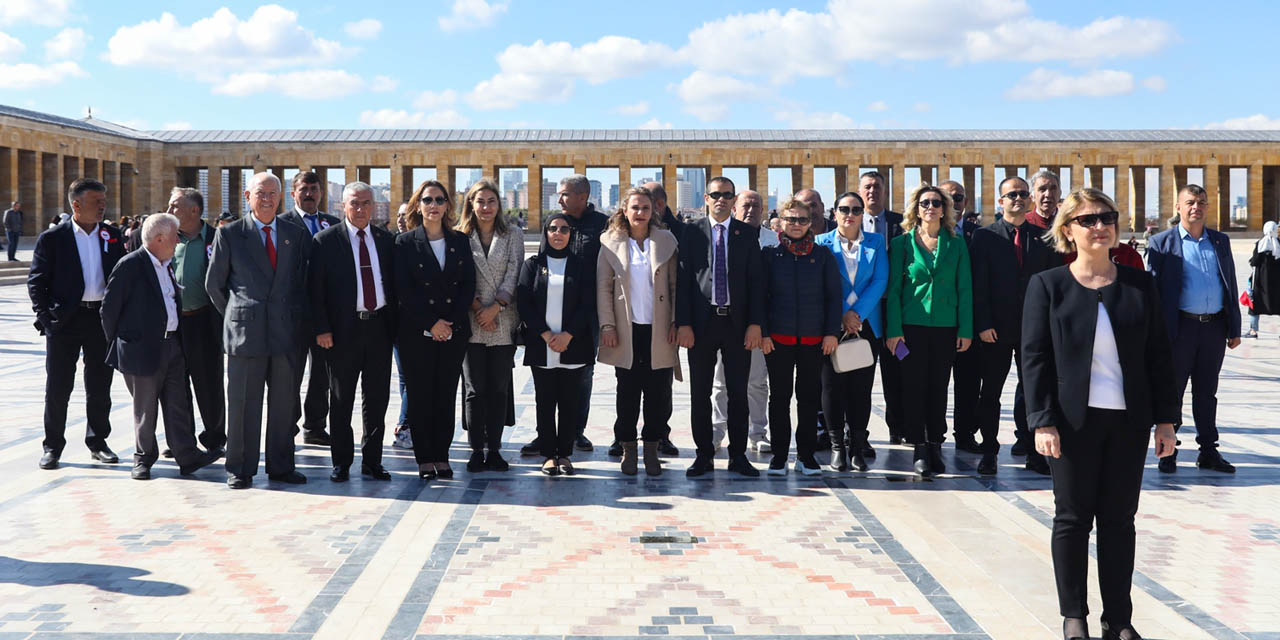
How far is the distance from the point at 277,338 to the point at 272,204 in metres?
0.83

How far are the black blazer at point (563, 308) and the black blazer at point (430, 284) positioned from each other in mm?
363

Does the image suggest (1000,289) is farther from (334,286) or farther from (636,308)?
(334,286)

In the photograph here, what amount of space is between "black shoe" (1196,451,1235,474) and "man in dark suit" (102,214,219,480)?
21.7ft

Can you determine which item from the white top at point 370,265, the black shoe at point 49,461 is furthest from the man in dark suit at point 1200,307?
the black shoe at point 49,461

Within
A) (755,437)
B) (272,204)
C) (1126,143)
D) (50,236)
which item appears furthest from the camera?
(1126,143)

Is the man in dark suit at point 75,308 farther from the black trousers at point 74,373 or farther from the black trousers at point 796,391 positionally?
the black trousers at point 796,391

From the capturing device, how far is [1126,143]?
153 ft

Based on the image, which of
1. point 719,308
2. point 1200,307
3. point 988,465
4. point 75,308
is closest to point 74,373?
point 75,308

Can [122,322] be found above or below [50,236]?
below

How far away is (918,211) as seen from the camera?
271 inches

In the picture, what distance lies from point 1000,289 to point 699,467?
2.32 m

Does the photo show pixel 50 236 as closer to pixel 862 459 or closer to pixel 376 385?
pixel 376 385

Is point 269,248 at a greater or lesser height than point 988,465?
greater

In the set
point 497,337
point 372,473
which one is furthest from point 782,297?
point 372,473
